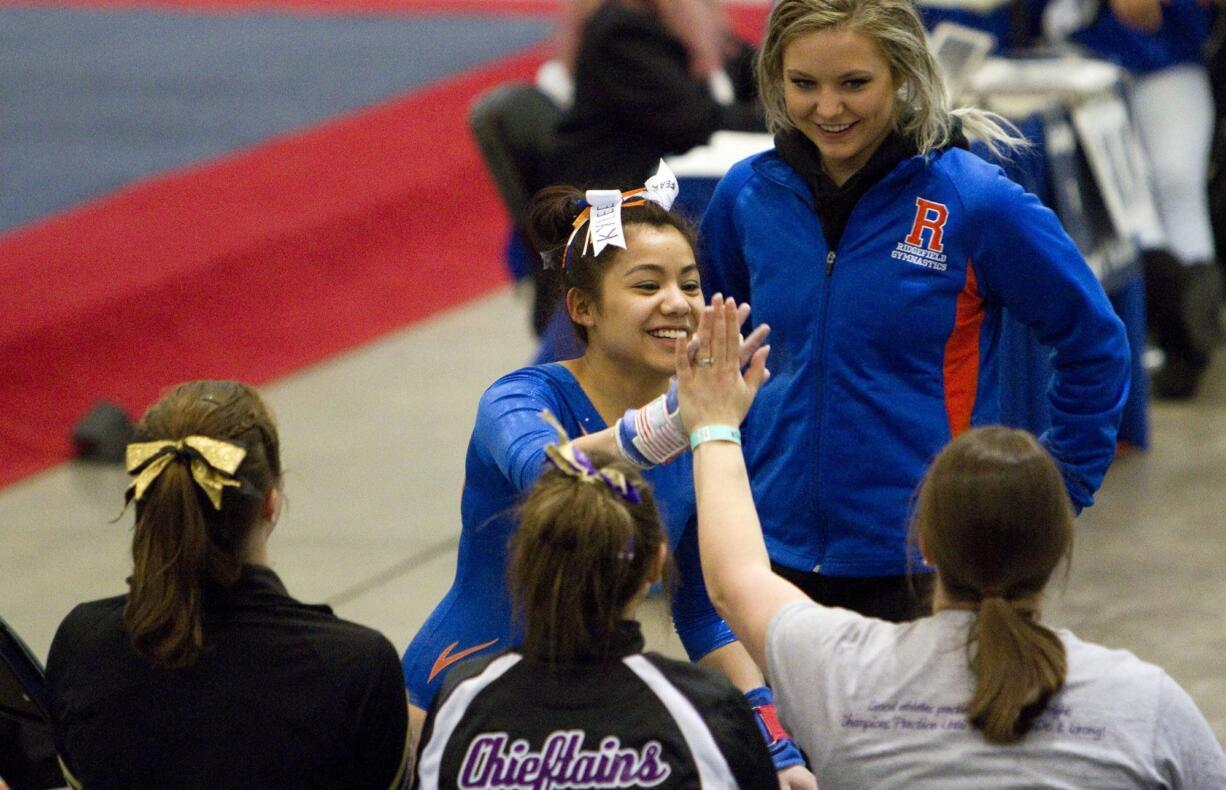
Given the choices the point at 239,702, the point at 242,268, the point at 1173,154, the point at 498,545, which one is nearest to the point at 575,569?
the point at 239,702

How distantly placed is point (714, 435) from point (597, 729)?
44 centimetres

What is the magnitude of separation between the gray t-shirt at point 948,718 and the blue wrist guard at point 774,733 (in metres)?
0.43

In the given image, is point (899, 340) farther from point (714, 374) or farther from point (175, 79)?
point (175, 79)

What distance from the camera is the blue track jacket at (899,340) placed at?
2814 millimetres

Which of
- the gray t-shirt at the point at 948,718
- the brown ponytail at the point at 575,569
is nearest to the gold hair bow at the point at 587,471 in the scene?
the brown ponytail at the point at 575,569

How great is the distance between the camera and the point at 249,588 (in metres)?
2.30

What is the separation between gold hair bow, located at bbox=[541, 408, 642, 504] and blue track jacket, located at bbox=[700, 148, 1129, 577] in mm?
800

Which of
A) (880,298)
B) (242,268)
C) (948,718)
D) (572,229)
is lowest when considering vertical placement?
(242,268)

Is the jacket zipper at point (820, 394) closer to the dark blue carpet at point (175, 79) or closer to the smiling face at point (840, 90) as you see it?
the smiling face at point (840, 90)

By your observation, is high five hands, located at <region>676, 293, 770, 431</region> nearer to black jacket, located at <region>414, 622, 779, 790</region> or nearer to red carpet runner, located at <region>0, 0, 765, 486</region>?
black jacket, located at <region>414, 622, 779, 790</region>

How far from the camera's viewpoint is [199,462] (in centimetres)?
229

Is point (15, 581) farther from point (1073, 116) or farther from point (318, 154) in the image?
point (318, 154)

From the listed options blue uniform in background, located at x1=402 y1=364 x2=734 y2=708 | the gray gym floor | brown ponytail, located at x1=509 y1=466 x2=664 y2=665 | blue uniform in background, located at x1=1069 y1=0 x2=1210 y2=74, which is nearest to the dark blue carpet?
the gray gym floor

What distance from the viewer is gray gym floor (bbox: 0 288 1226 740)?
4691 mm
